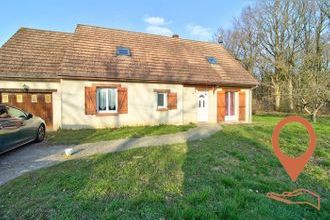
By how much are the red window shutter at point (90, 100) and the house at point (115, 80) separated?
5cm

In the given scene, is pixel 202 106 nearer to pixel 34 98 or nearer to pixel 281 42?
pixel 34 98

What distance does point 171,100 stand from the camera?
1357 cm

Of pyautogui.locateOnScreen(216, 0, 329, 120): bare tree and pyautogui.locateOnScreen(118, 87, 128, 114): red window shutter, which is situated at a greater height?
pyautogui.locateOnScreen(216, 0, 329, 120): bare tree

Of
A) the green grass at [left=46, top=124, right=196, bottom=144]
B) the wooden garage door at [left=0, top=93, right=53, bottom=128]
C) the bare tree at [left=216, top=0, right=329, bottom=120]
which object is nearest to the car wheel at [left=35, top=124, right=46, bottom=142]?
the green grass at [left=46, top=124, right=196, bottom=144]

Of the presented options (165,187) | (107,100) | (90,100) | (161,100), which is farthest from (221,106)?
(165,187)

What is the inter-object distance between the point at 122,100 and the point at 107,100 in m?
0.81

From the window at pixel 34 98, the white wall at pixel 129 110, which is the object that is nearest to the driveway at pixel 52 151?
the white wall at pixel 129 110

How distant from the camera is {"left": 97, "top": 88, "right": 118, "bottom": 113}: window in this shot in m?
12.3

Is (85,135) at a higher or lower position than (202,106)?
lower

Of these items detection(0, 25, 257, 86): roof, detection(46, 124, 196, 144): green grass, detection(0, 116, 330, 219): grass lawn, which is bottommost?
detection(0, 116, 330, 219): grass lawn

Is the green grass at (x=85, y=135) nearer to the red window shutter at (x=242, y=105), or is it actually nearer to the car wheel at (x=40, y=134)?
the car wheel at (x=40, y=134)

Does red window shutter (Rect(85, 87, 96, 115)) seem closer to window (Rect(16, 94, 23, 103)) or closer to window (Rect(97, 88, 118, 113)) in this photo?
window (Rect(97, 88, 118, 113))

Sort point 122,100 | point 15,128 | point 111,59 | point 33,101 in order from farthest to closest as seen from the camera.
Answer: point 111,59 → point 122,100 → point 33,101 → point 15,128

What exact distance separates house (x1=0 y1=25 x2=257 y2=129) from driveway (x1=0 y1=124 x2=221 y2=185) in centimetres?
370
